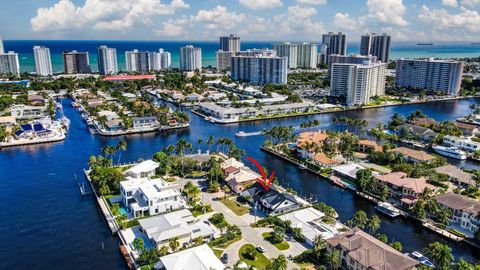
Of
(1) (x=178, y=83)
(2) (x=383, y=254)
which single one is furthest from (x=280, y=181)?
(1) (x=178, y=83)

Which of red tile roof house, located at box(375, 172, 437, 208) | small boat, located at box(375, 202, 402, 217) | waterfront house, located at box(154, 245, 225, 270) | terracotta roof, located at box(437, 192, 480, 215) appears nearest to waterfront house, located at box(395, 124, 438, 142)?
red tile roof house, located at box(375, 172, 437, 208)

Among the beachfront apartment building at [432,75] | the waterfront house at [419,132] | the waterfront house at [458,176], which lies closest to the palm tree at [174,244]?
the waterfront house at [458,176]

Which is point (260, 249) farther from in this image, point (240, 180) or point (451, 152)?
point (451, 152)

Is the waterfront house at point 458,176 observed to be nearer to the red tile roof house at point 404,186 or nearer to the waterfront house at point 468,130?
the red tile roof house at point 404,186

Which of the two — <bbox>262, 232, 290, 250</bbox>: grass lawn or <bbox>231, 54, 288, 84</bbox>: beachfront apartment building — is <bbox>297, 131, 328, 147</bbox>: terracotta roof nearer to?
<bbox>262, 232, 290, 250</bbox>: grass lawn

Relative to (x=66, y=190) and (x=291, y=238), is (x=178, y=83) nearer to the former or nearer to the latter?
(x=66, y=190)
